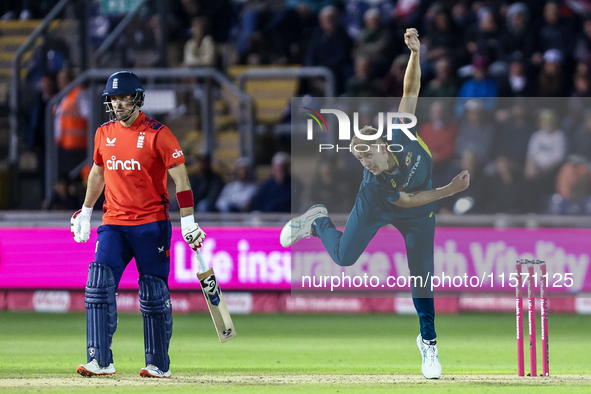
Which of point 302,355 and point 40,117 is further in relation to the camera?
point 40,117

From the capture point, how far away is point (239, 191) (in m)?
14.4

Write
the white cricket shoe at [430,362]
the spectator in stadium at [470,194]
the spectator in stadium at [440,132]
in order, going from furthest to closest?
1. the spectator in stadium at [470,194]
2. the spectator in stadium at [440,132]
3. the white cricket shoe at [430,362]

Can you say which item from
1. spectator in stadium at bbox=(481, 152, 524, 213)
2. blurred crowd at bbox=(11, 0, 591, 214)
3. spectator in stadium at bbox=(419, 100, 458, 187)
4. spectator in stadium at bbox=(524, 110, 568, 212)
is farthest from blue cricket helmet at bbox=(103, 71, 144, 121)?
spectator in stadium at bbox=(524, 110, 568, 212)

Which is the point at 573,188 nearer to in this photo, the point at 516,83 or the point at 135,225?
the point at 516,83

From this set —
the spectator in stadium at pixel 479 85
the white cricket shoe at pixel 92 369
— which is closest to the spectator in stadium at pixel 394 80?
the spectator in stadium at pixel 479 85

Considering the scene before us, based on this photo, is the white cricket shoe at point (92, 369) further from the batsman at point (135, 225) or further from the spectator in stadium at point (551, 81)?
the spectator in stadium at point (551, 81)

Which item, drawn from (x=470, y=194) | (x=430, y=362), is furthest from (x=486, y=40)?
(x=430, y=362)

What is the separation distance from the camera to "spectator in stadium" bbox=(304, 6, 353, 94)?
1633 centimetres

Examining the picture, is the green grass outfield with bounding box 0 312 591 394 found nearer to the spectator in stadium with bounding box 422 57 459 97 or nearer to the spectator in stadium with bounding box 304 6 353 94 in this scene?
the spectator in stadium with bounding box 422 57 459 97

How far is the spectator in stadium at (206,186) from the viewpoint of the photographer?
14.4m

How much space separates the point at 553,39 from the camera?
15.6 metres

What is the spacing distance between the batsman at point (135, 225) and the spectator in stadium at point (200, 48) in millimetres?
8946

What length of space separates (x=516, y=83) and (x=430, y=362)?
7.77 meters

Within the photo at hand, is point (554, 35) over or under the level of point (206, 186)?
over
